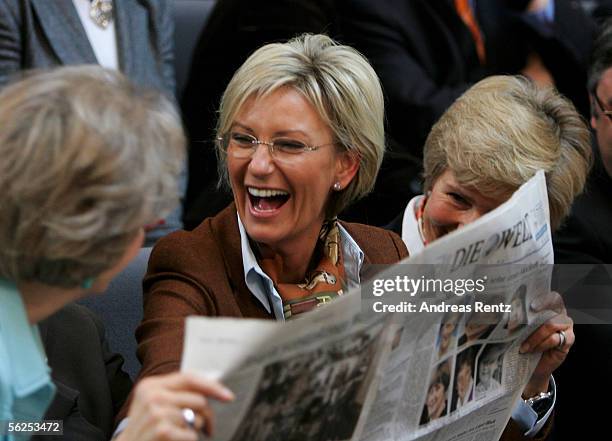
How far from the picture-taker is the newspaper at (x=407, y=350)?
118 cm

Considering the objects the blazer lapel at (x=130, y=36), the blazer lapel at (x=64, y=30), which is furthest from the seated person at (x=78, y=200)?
the blazer lapel at (x=130, y=36)

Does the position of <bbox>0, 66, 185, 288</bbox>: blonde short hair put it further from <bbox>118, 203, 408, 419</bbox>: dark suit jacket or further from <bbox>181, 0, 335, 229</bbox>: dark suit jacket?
<bbox>181, 0, 335, 229</bbox>: dark suit jacket

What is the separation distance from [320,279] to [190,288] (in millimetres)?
304

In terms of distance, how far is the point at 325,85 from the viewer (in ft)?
6.16

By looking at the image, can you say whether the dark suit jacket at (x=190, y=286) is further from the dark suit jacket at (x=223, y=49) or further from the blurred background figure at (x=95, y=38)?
the dark suit jacket at (x=223, y=49)

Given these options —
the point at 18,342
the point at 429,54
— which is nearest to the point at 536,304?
the point at 18,342

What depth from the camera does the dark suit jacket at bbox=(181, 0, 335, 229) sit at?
9.83 ft

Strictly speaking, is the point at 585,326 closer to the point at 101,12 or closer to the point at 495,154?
the point at 495,154

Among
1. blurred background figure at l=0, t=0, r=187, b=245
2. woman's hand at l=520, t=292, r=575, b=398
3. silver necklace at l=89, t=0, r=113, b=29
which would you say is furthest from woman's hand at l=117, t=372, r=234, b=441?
silver necklace at l=89, t=0, r=113, b=29

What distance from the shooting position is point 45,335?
5.34 ft

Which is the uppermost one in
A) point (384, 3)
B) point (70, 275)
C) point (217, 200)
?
point (70, 275)

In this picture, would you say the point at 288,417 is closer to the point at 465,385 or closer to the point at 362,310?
the point at 362,310

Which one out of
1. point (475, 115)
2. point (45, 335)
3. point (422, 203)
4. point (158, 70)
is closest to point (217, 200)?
point (158, 70)

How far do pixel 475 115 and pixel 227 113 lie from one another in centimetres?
59
